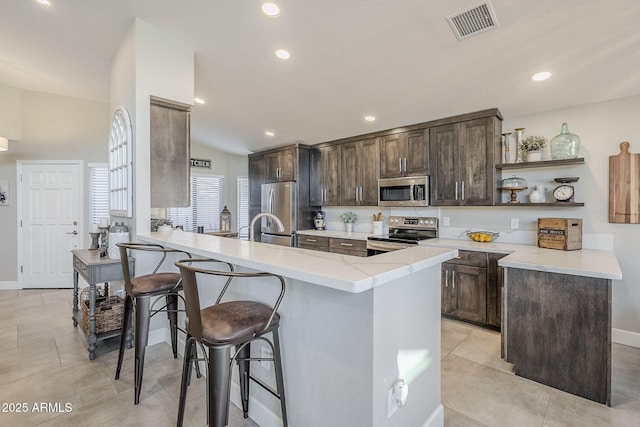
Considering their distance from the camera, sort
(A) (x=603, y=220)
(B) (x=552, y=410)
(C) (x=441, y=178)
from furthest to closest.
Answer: (C) (x=441, y=178)
(A) (x=603, y=220)
(B) (x=552, y=410)

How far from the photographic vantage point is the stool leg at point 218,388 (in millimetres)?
1283

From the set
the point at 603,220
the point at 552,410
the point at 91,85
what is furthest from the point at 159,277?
the point at 603,220

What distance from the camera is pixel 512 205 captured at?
3.38 meters

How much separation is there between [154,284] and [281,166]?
12.3 ft

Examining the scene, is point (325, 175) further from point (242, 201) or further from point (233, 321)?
point (233, 321)

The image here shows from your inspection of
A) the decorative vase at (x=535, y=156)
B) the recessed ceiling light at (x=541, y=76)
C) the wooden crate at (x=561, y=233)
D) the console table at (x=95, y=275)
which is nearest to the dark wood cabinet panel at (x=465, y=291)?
the wooden crate at (x=561, y=233)

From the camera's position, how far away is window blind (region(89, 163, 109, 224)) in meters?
4.95

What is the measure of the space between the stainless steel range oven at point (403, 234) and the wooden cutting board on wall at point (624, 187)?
174 cm

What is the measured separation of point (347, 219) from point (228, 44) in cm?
314

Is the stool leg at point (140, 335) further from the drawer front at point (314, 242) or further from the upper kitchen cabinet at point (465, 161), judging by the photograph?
the upper kitchen cabinet at point (465, 161)

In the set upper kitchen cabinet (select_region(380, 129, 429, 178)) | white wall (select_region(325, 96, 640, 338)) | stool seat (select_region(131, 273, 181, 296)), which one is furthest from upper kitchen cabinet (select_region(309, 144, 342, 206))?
stool seat (select_region(131, 273, 181, 296))

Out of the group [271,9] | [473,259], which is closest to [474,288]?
[473,259]

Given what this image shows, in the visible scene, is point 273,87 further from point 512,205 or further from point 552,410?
point 552,410

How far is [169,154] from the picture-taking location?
2879 millimetres
